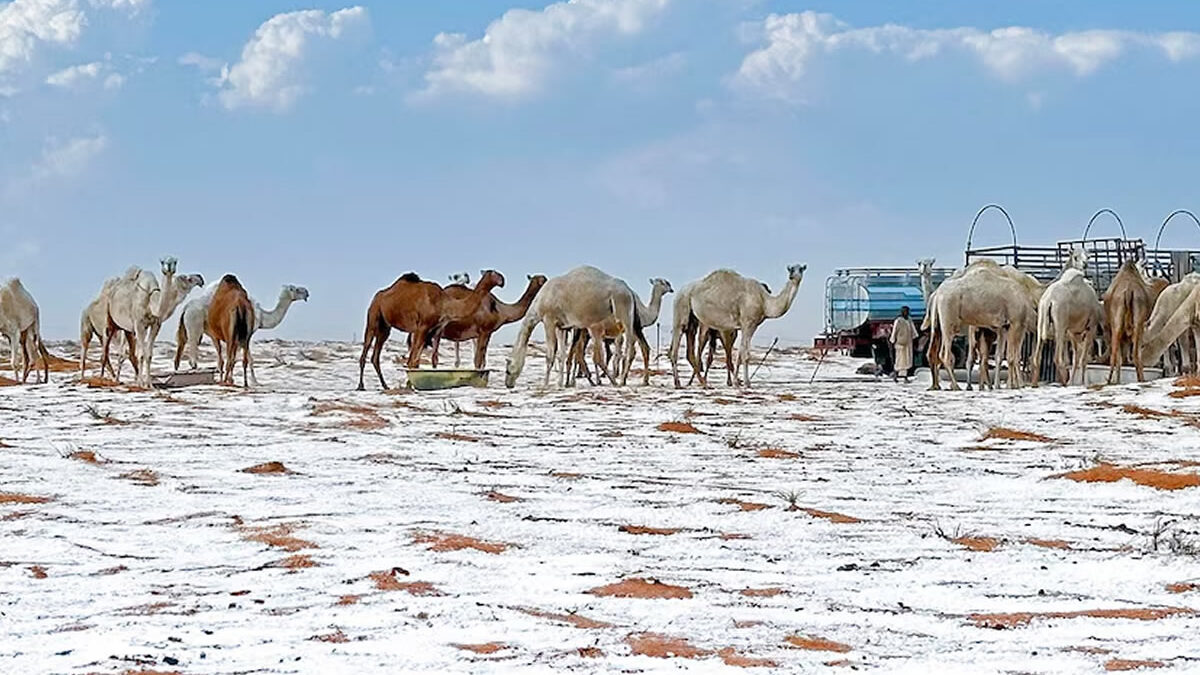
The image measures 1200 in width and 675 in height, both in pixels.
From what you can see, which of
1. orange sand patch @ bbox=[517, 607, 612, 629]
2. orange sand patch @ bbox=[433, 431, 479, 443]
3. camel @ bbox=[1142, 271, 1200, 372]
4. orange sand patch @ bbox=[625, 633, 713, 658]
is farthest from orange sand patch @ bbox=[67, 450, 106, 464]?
camel @ bbox=[1142, 271, 1200, 372]

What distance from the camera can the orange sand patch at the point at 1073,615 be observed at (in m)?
4.59

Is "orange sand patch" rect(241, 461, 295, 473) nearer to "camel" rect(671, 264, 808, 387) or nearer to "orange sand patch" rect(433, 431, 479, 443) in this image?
"orange sand patch" rect(433, 431, 479, 443)

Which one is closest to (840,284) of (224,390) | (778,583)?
(224,390)

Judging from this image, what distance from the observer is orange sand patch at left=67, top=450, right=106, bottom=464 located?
928 cm

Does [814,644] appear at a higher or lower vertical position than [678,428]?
lower

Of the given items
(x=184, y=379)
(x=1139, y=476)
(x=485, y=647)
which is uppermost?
(x=184, y=379)

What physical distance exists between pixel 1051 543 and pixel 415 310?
18.4 metres

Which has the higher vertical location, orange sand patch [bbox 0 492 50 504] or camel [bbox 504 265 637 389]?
camel [bbox 504 265 637 389]

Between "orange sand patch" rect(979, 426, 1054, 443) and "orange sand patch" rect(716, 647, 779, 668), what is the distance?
704 cm

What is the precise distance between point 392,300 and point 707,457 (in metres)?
14.7

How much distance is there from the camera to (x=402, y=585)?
17.2 feet

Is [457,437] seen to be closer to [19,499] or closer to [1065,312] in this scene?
[19,499]

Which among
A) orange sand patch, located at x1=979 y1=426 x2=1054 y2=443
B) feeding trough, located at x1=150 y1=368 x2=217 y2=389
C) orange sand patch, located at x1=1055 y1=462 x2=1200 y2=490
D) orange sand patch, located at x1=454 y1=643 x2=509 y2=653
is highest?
feeding trough, located at x1=150 y1=368 x2=217 y2=389

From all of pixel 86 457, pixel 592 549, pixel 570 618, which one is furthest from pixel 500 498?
pixel 86 457
